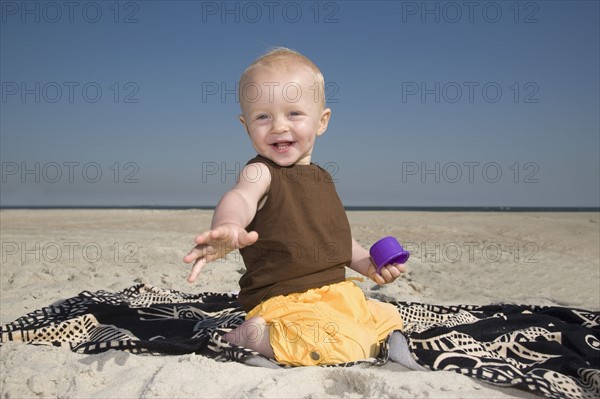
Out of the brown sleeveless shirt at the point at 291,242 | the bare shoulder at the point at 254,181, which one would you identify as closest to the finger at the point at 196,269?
the bare shoulder at the point at 254,181

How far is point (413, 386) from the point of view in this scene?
72.4 inches

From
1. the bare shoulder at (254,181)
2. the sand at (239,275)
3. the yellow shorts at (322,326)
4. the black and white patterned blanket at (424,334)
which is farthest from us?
the bare shoulder at (254,181)

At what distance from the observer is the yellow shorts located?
2207 millimetres

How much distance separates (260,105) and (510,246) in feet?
21.5

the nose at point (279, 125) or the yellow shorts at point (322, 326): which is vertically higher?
the nose at point (279, 125)

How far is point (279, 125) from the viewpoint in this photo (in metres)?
2.48

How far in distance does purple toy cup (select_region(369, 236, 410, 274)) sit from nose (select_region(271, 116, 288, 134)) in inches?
30.5

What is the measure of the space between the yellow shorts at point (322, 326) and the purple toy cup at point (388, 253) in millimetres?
203

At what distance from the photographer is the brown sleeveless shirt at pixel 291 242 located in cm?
246

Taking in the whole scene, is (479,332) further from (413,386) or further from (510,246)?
(510,246)

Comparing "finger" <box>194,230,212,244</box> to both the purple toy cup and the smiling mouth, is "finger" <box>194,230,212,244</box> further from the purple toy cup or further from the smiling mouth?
the purple toy cup

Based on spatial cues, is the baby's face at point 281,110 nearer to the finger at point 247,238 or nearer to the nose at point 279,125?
the nose at point 279,125

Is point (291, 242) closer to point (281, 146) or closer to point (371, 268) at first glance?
point (281, 146)

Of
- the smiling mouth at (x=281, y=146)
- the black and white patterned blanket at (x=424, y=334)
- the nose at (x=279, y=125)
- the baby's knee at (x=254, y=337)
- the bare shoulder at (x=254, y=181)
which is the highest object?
the nose at (x=279, y=125)
